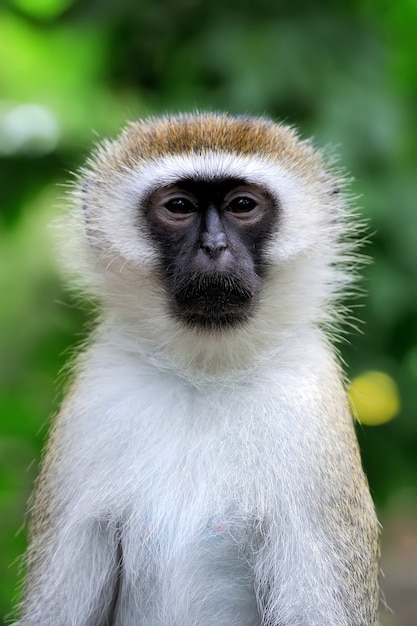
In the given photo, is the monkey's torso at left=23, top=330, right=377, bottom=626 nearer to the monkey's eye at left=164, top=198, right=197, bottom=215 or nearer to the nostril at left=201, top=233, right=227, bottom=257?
the nostril at left=201, top=233, right=227, bottom=257

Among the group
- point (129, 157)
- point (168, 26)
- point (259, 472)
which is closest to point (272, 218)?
point (129, 157)

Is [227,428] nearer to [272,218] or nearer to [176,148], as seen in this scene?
[272,218]

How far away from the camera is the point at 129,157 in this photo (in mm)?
4945

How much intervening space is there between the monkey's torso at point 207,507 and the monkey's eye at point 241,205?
2.28 feet

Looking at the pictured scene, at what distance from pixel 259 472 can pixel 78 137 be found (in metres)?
2.52

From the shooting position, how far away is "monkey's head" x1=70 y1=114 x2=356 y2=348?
14.6 ft

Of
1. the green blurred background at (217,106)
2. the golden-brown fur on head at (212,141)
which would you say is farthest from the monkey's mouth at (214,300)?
the green blurred background at (217,106)

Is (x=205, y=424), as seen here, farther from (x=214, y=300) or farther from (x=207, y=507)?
(x=214, y=300)

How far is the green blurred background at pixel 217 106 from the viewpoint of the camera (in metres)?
5.86

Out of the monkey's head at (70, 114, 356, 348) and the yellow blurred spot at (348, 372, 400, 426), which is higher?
the monkey's head at (70, 114, 356, 348)

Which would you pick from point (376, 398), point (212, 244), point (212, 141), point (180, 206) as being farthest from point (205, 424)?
point (376, 398)

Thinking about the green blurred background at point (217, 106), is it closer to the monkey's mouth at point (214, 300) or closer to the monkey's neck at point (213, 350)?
the monkey's neck at point (213, 350)

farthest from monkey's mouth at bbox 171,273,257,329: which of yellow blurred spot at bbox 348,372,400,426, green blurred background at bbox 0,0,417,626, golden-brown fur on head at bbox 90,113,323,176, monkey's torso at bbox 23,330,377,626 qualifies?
yellow blurred spot at bbox 348,372,400,426

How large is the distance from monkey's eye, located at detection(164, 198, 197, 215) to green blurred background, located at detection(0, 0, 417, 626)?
1243mm
